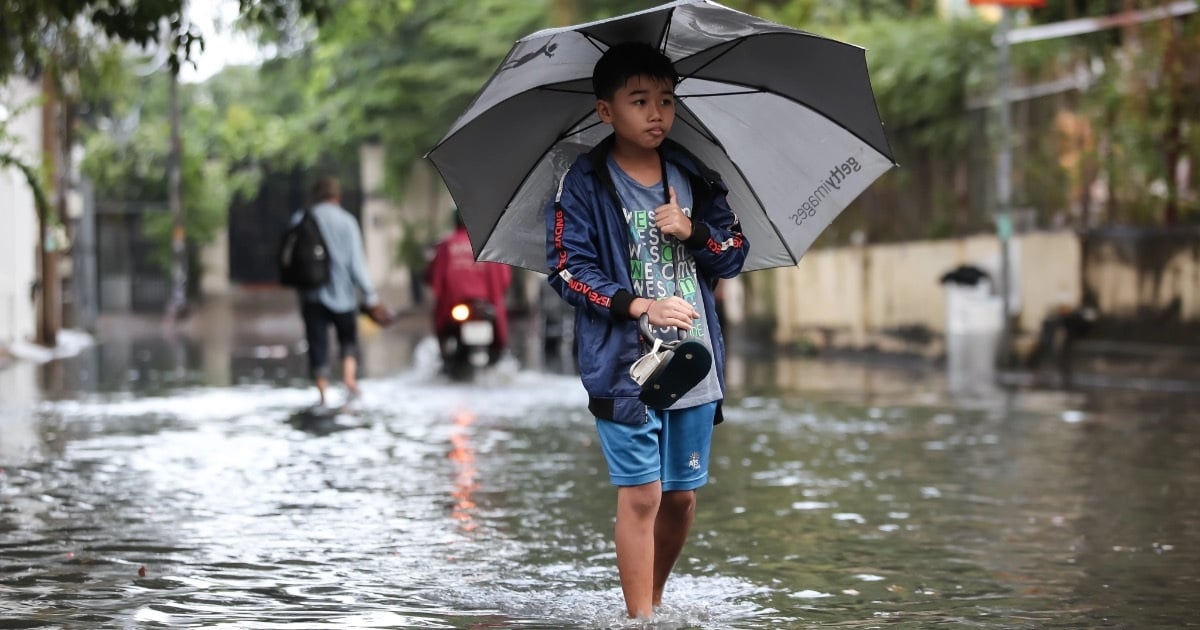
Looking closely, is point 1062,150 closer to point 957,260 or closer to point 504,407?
point 957,260

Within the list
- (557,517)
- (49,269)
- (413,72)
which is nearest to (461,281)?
(557,517)

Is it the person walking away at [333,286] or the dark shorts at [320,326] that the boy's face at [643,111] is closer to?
the person walking away at [333,286]

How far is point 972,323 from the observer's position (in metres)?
21.2

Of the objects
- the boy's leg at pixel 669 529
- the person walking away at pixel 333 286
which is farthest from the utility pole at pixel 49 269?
the boy's leg at pixel 669 529

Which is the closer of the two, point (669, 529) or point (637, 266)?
point (637, 266)

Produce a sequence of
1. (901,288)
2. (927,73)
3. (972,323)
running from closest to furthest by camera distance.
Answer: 1. (972,323)
2. (927,73)
3. (901,288)

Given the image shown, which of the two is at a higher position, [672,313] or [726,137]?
[726,137]

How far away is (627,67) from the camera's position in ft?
18.7

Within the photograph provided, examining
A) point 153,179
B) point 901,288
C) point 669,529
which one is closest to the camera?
point 669,529

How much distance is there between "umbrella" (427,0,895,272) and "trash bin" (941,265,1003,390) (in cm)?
1449

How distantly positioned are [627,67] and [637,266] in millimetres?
592

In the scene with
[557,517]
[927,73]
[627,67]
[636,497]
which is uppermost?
[927,73]

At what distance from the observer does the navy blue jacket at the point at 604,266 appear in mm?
5578

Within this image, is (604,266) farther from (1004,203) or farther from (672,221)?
(1004,203)
